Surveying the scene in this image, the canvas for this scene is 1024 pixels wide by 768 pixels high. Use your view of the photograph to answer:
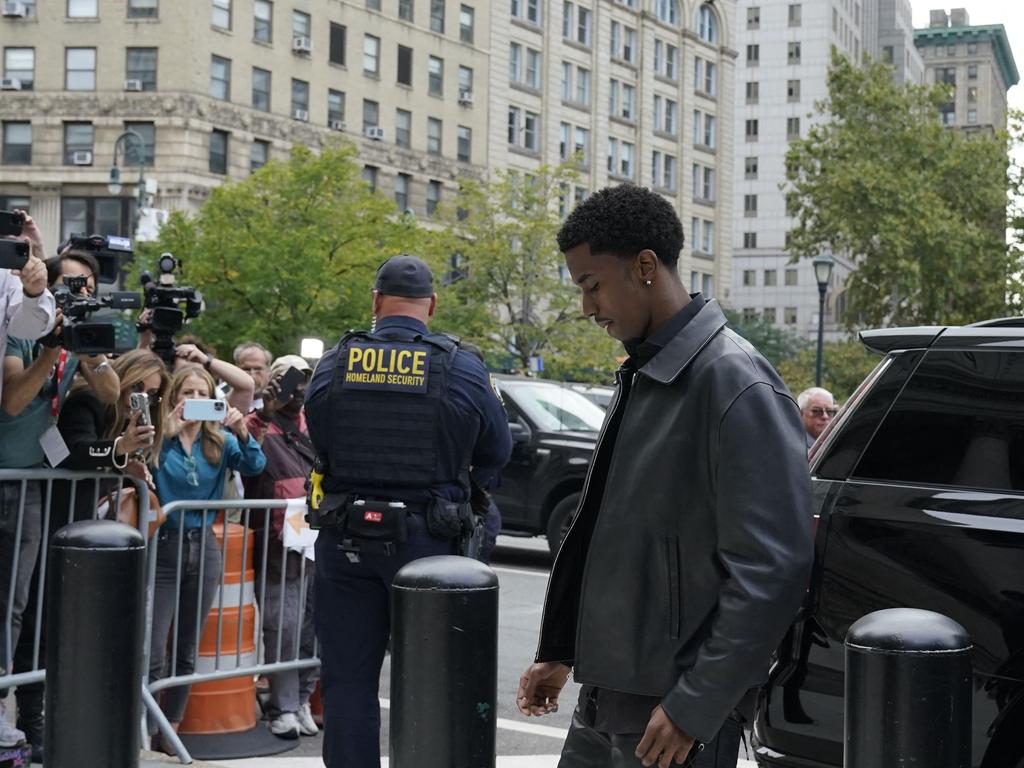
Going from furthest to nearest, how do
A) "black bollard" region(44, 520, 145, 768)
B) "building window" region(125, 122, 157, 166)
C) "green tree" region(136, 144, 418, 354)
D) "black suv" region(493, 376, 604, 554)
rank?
"building window" region(125, 122, 157, 166)
"green tree" region(136, 144, 418, 354)
"black suv" region(493, 376, 604, 554)
"black bollard" region(44, 520, 145, 768)

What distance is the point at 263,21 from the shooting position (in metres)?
55.2

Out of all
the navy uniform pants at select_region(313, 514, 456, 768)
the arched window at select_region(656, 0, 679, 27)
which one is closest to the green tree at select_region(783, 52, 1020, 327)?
the arched window at select_region(656, 0, 679, 27)

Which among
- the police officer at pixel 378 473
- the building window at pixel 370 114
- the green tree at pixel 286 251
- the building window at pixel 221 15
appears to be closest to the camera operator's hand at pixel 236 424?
the police officer at pixel 378 473

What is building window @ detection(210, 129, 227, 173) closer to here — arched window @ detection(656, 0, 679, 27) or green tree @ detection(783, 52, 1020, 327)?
green tree @ detection(783, 52, 1020, 327)

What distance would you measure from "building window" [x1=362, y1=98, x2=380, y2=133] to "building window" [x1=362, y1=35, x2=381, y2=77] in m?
1.18

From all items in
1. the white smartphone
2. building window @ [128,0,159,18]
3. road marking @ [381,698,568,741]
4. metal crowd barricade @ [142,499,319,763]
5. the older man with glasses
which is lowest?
road marking @ [381,698,568,741]

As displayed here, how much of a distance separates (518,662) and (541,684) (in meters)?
5.93

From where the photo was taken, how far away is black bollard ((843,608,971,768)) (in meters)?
3.25

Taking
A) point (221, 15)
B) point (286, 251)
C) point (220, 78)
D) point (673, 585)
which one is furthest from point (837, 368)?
point (673, 585)

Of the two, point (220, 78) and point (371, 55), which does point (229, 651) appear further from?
point (371, 55)

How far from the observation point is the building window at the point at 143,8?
52.7 metres

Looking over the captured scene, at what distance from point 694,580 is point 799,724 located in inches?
46.7

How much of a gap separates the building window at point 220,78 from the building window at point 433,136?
10.5 meters

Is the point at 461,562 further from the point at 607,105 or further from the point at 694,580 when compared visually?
the point at 607,105
